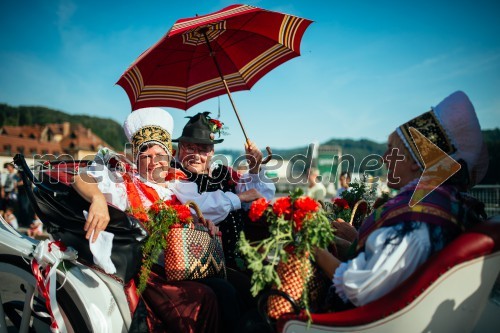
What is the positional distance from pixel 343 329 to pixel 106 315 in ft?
4.29

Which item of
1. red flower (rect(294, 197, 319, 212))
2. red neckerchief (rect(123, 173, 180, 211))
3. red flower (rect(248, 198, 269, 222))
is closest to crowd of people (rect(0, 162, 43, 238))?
red neckerchief (rect(123, 173, 180, 211))

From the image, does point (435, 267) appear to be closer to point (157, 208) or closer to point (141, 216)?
point (157, 208)

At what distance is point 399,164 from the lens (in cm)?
182

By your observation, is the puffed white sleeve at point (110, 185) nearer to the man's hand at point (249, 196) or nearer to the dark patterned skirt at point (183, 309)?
the dark patterned skirt at point (183, 309)

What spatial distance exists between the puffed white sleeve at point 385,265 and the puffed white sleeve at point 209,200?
1.47m

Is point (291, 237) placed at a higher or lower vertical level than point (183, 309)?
higher

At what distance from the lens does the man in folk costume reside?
120 inches

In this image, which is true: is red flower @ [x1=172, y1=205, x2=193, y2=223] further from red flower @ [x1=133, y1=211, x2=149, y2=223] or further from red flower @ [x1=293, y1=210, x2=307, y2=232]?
red flower @ [x1=293, y1=210, x2=307, y2=232]

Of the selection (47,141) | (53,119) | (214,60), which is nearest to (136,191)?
(214,60)

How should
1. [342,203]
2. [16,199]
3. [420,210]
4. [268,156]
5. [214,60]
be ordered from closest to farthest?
[420,210] → [342,203] → [268,156] → [214,60] → [16,199]

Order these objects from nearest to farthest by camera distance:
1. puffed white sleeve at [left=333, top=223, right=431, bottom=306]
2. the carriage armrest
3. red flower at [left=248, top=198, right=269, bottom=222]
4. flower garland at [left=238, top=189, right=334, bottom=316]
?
the carriage armrest, puffed white sleeve at [left=333, top=223, right=431, bottom=306], flower garland at [left=238, top=189, right=334, bottom=316], red flower at [left=248, top=198, right=269, bottom=222]

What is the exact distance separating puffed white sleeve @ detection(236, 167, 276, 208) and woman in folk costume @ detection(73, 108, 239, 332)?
56cm

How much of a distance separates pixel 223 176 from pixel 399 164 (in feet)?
6.48

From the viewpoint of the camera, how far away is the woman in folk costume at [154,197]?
2023mm
